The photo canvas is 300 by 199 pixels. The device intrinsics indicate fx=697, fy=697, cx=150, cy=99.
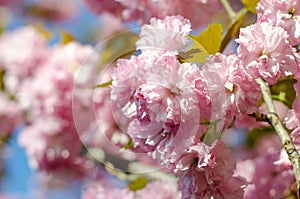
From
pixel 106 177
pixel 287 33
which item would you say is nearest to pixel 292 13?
pixel 287 33

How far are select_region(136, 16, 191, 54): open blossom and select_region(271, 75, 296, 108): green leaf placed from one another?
0.90 feet

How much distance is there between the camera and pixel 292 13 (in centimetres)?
119

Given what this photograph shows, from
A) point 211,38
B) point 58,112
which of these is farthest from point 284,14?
point 58,112

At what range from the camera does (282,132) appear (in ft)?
3.86

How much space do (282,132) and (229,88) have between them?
12 centimetres

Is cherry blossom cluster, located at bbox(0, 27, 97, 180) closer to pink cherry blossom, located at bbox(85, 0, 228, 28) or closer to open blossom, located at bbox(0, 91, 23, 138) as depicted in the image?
open blossom, located at bbox(0, 91, 23, 138)

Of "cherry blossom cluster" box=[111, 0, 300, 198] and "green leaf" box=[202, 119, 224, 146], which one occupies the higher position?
"cherry blossom cluster" box=[111, 0, 300, 198]

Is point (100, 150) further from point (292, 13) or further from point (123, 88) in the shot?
point (292, 13)

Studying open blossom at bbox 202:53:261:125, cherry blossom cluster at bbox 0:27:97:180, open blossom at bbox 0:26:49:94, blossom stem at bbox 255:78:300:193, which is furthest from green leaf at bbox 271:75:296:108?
open blossom at bbox 0:26:49:94

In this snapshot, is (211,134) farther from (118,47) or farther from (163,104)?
(118,47)

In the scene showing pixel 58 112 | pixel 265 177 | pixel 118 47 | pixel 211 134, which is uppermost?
pixel 118 47

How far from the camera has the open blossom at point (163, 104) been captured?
1140 millimetres

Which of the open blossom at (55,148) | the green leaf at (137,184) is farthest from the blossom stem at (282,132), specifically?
the open blossom at (55,148)

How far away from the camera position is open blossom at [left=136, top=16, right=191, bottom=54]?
1.20 metres
